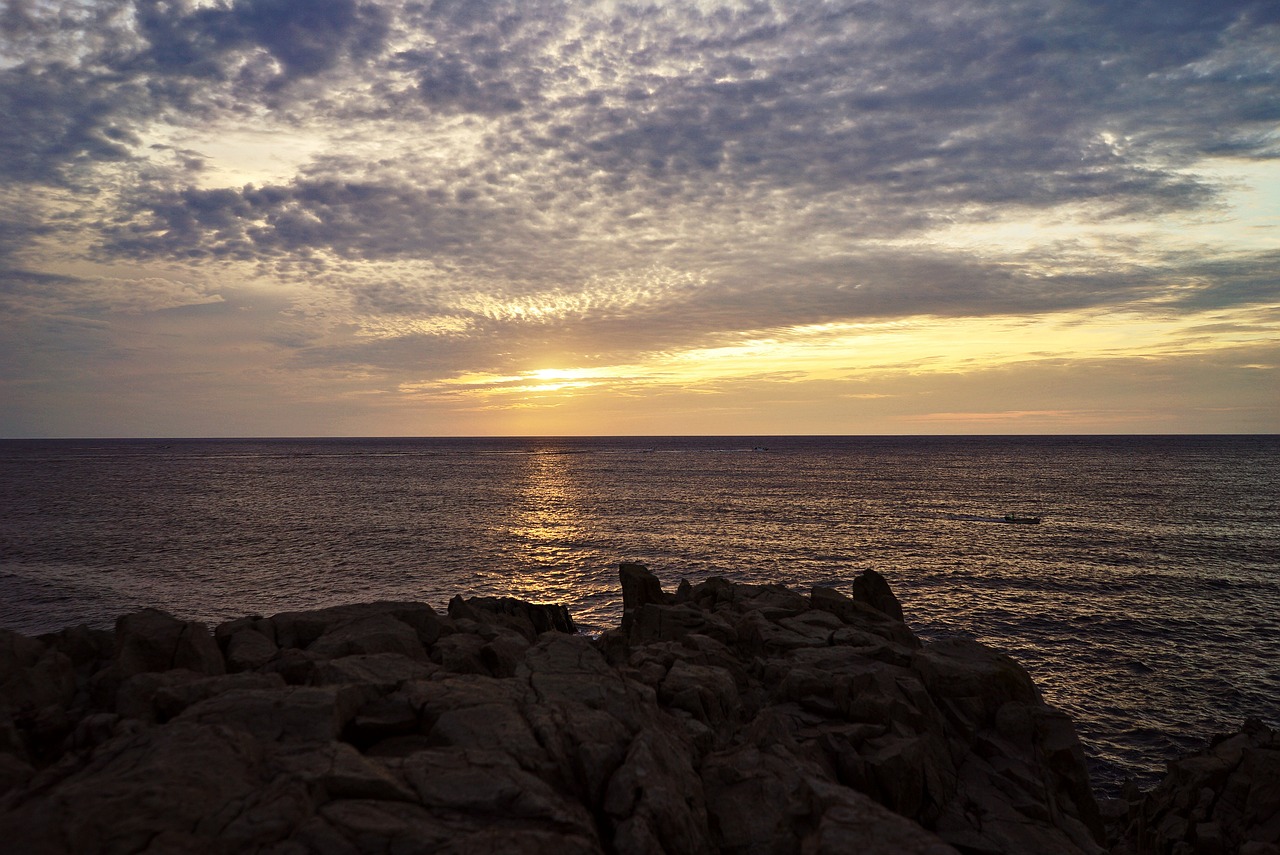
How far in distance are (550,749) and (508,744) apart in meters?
0.83

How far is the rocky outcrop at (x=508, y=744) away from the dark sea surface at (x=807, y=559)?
1345cm

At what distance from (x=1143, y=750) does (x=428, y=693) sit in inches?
1203

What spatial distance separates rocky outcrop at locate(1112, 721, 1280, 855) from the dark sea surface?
5.19 m

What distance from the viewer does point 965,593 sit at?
5144 cm

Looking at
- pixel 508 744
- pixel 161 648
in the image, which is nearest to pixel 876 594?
pixel 508 744

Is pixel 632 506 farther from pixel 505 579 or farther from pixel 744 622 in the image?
pixel 744 622

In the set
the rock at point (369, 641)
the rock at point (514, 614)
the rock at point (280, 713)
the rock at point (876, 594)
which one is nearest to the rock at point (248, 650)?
the rock at point (369, 641)

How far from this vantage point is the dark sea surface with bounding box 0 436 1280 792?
3691 centimetres

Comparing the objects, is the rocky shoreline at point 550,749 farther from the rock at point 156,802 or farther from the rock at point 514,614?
the rock at point 514,614

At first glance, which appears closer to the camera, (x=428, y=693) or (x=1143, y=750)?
(x=428, y=693)

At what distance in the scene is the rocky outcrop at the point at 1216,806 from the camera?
1908 cm

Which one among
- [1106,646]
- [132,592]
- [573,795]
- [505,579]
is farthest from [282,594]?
[1106,646]

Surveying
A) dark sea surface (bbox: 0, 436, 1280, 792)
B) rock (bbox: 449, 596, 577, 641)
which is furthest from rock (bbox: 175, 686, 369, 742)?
dark sea surface (bbox: 0, 436, 1280, 792)

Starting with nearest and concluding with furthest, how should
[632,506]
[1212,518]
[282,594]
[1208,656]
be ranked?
[1208,656] → [282,594] → [1212,518] → [632,506]
